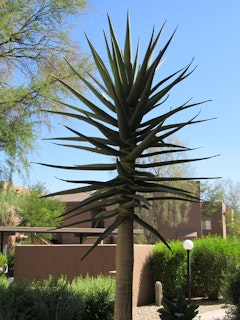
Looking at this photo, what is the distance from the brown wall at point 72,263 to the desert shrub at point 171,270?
63cm

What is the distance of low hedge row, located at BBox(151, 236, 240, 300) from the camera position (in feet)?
61.7

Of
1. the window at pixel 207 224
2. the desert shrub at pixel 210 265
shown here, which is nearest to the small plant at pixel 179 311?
the desert shrub at pixel 210 265

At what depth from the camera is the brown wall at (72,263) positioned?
17.5 meters

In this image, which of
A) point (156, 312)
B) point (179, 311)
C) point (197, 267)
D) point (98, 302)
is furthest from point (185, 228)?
point (179, 311)

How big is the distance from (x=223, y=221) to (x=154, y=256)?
131 feet

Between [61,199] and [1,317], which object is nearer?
[1,317]

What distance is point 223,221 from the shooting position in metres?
57.5

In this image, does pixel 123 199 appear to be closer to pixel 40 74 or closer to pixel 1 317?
pixel 1 317

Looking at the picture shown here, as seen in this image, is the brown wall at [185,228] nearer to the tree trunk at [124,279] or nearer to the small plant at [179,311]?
the small plant at [179,311]

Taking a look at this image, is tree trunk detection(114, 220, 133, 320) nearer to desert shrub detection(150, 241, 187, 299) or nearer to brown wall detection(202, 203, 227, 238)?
desert shrub detection(150, 241, 187, 299)

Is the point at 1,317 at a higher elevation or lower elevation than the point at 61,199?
lower

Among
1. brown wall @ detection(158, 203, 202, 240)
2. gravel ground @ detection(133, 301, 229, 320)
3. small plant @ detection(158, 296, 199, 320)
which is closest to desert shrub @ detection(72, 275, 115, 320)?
small plant @ detection(158, 296, 199, 320)

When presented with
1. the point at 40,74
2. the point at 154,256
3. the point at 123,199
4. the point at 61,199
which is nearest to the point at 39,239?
the point at 61,199

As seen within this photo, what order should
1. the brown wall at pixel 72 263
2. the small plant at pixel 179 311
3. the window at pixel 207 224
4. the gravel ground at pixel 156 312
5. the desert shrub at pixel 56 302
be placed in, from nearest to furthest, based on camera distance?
the small plant at pixel 179 311 < the desert shrub at pixel 56 302 < the gravel ground at pixel 156 312 < the brown wall at pixel 72 263 < the window at pixel 207 224
